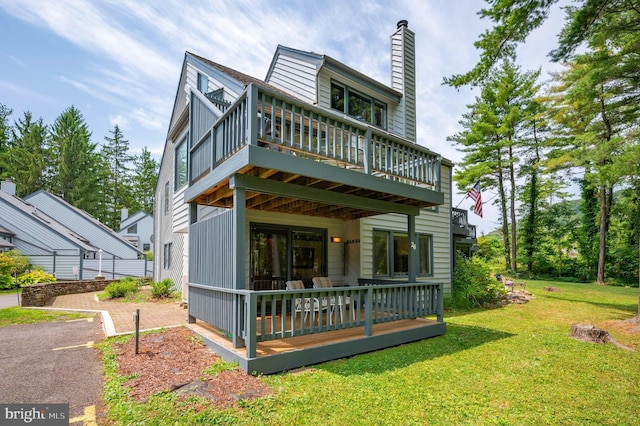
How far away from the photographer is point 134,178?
136ft

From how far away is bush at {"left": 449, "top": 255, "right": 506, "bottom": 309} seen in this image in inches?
454

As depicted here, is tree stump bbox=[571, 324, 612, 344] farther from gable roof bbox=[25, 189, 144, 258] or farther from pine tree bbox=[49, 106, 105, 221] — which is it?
pine tree bbox=[49, 106, 105, 221]

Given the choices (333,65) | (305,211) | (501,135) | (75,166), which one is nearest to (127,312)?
(305,211)

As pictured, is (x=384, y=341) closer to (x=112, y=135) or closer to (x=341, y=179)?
(x=341, y=179)

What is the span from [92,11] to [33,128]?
34656mm

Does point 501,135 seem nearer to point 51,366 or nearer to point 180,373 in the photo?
point 180,373

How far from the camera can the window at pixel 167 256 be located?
522 inches

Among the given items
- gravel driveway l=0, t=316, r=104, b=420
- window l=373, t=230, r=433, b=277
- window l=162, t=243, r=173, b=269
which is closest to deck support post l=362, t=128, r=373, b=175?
window l=373, t=230, r=433, b=277

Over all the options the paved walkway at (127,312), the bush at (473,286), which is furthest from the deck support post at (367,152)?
the bush at (473,286)

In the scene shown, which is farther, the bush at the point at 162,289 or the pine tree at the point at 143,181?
the pine tree at the point at 143,181

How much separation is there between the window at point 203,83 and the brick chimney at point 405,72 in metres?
7.15

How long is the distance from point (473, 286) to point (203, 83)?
11.8 meters

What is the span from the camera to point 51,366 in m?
4.88

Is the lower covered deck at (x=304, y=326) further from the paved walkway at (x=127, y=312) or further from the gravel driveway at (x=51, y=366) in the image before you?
the gravel driveway at (x=51, y=366)
